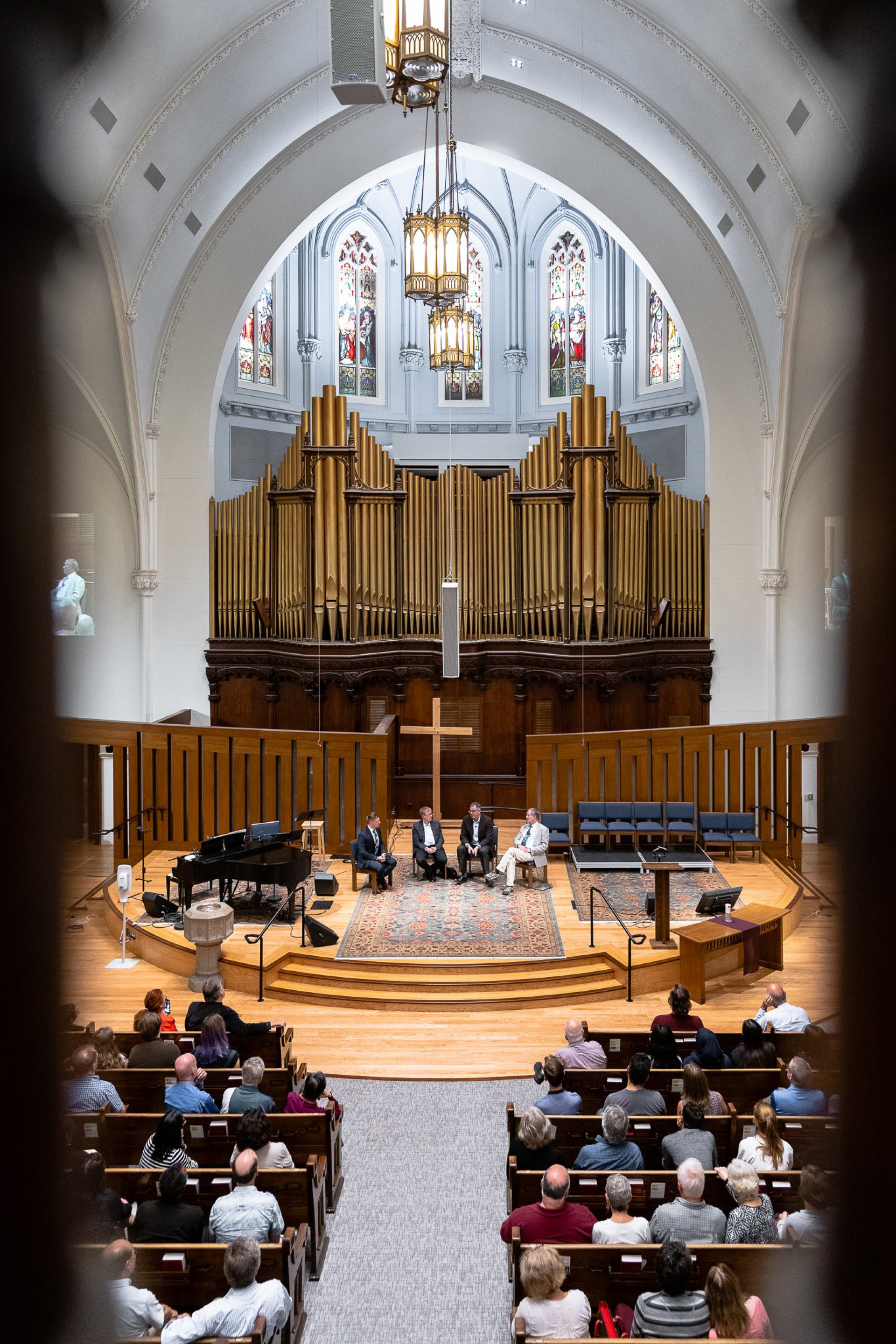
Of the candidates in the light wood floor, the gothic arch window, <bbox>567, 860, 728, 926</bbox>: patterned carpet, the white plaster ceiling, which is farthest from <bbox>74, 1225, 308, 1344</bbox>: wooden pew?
the gothic arch window

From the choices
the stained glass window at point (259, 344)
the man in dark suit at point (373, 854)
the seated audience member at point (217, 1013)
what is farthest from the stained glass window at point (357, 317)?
the seated audience member at point (217, 1013)

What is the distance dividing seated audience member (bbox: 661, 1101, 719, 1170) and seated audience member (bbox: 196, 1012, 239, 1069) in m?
2.87

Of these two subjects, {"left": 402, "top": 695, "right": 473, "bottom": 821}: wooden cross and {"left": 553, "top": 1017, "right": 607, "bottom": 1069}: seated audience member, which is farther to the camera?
{"left": 402, "top": 695, "right": 473, "bottom": 821}: wooden cross

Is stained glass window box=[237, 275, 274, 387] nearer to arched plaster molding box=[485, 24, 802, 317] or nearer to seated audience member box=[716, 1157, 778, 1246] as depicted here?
arched plaster molding box=[485, 24, 802, 317]

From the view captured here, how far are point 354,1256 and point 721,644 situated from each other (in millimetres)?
11438

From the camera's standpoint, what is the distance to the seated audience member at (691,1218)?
4.89 meters

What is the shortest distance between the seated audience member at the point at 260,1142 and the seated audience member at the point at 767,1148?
91.1 inches

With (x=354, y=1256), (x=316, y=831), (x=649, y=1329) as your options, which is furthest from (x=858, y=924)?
(x=316, y=831)

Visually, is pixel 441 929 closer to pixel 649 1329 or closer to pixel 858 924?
pixel 649 1329

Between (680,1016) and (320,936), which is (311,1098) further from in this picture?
(320,936)

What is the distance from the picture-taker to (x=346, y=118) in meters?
16.0

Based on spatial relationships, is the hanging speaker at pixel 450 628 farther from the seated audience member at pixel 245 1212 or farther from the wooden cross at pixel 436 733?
the seated audience member at pixel 245 1212

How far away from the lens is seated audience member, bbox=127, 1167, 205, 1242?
16.1 feet

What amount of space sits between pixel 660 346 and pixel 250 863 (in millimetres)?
13951
